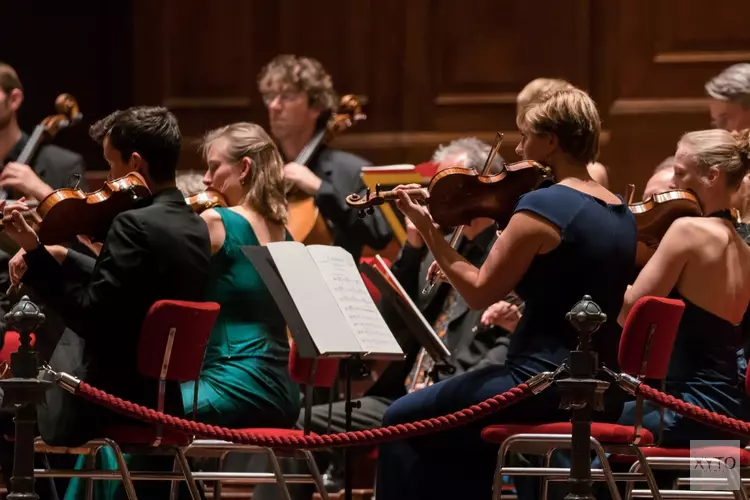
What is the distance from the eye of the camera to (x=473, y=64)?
7.15 m

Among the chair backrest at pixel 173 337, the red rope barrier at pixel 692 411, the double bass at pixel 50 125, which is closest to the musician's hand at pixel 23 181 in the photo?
the double bass at pixel 50 125

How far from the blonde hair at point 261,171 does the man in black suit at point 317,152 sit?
4.01 ft

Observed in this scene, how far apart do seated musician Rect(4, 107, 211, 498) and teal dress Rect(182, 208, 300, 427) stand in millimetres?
318

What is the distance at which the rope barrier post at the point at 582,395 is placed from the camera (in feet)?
12.0

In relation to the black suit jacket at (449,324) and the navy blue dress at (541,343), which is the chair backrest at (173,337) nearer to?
the navy blue dress at (541,343)

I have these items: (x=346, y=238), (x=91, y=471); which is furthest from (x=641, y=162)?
(x=91, y=471)

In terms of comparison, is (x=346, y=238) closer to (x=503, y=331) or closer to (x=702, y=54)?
(x=503, y=331)

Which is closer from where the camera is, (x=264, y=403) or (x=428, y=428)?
(x=428, y=428)

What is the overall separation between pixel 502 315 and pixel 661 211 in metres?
0.79

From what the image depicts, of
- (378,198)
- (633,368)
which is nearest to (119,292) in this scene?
(378,198)

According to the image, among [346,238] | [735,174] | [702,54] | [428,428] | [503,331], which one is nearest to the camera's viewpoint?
[428,428]

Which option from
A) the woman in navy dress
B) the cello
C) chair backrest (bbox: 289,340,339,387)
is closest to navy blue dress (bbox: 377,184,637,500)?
the woman in navy dress

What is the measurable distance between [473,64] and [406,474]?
11.1ft

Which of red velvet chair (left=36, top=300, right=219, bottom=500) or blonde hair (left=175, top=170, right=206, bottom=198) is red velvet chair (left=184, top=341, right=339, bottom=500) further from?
blonde hair (left=175, top=170, right=206, bottom=198)
